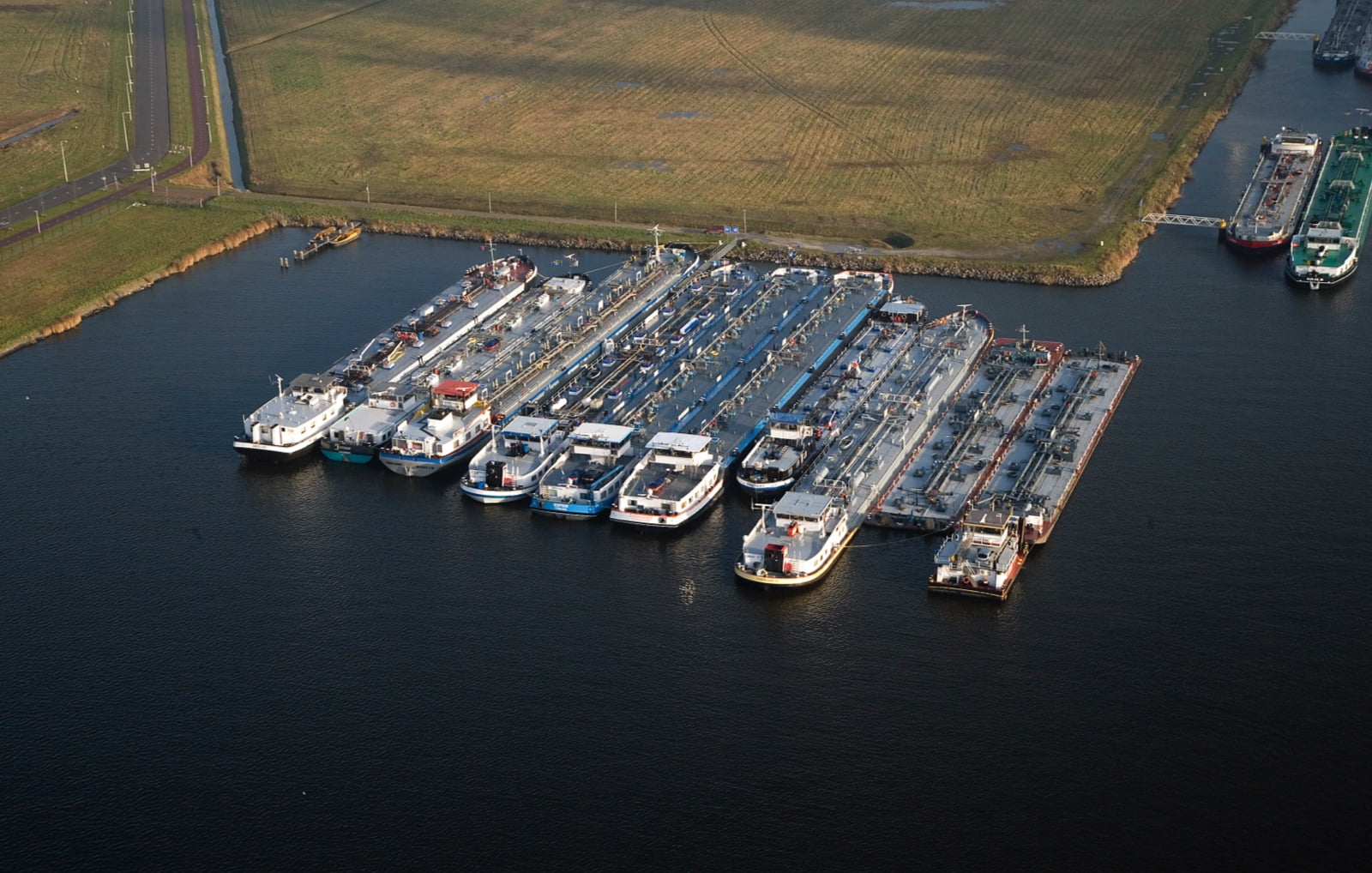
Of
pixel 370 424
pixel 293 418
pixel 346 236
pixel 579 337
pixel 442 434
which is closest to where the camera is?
pixel 442 434

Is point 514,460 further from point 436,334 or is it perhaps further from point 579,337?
point 436,334

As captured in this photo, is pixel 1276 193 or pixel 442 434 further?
pixel 1276 193

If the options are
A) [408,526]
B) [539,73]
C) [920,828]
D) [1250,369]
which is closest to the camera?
[920,828]

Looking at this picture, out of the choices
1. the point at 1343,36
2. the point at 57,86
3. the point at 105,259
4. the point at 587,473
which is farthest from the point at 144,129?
the point at 1343,36

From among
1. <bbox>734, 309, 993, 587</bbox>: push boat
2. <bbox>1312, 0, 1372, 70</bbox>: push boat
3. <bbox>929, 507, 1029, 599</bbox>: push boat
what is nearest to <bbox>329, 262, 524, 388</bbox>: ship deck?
<bbox>734, 309, 993, 587</bbox>: push boat

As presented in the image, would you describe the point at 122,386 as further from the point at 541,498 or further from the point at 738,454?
the point at 738,454

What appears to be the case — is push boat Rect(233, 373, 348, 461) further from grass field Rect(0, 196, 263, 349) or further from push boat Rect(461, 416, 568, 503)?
grass field Rect(0, 196, 263, 349)

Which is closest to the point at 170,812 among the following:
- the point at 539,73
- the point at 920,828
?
the point at 920,828

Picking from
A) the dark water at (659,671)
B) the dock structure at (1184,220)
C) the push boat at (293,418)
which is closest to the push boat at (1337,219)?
the dock structure at (1184,220)
